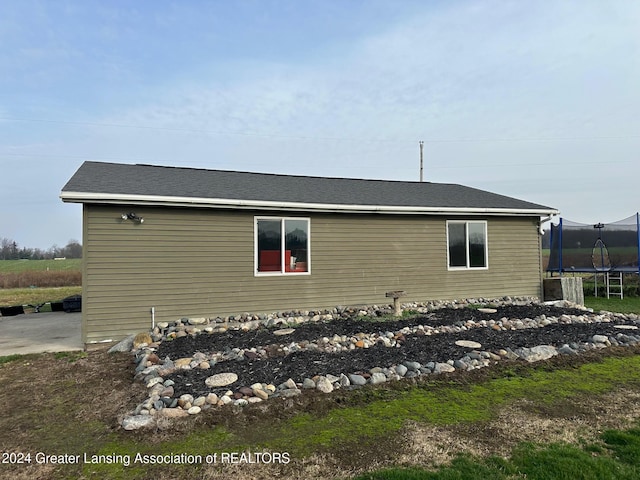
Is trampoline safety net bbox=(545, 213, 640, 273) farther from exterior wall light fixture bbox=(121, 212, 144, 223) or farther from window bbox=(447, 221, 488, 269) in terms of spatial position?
exterior wall light fixture bbox=(121, 212, 144, 223)

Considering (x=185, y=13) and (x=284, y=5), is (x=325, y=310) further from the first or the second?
(x=185, y=13)

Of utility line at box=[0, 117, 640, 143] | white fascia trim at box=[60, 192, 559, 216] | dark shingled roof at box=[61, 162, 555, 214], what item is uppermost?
utility line at box=[0, 117, 640, 143]

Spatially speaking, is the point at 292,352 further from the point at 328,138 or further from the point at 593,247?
the point at 328,138

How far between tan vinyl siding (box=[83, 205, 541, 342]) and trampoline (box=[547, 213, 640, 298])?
4734 mm

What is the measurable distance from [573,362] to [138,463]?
4.97 metres

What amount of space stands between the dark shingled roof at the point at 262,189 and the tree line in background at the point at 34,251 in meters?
35.6

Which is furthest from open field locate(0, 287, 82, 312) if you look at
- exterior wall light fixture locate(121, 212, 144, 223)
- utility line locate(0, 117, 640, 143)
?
utility line locate(0, 117, 640, 143)

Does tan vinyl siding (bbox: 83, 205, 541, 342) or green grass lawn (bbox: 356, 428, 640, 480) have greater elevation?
tan vinyl siding (bbox: 83, 205, 541, 342)

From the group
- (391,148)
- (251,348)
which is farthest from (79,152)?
(251,348)

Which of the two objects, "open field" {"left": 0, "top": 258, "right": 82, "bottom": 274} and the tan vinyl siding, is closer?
the tan vinyl siding

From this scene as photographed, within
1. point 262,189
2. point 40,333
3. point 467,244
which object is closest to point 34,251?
point 40,333

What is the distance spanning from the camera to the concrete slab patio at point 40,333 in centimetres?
618

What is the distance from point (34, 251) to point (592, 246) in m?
50.5

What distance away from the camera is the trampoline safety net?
13055 millimetres
